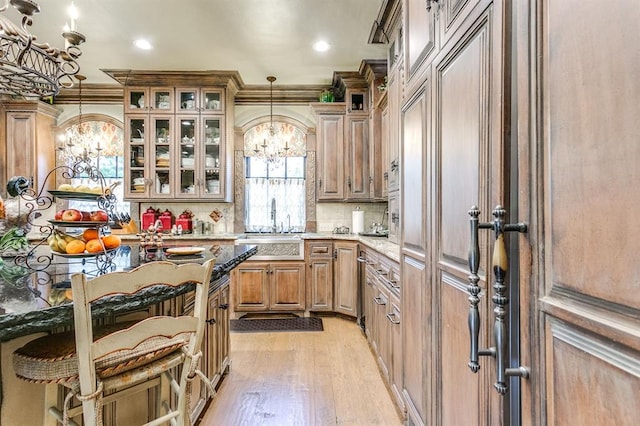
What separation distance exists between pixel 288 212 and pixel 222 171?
106 centimetres

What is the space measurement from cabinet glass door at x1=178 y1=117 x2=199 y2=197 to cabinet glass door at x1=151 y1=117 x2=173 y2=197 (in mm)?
140

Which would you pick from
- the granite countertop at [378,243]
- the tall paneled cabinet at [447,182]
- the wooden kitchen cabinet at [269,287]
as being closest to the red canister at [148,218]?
the wooden kitchen cabinet at [269,287]

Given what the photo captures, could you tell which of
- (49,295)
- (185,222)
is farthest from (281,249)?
(49,295)

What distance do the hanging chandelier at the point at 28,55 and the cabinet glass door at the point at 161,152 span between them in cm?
202

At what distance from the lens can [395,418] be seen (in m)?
2.02

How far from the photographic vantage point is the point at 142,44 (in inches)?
140

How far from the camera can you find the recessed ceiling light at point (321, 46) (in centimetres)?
348

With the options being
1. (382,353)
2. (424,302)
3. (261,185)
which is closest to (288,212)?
(261,185)

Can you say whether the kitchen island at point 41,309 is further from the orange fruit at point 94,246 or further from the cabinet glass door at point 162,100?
the cabinet glass door at point 162,100

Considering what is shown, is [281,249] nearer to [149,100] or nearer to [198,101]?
[198,101]

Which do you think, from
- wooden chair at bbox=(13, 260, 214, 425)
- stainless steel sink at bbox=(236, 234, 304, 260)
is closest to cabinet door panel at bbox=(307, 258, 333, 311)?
stainless steel sink at bbox=(236, 234, 304, 260)

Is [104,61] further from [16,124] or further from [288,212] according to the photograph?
→ [288,212]

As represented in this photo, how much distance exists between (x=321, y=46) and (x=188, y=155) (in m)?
2.20

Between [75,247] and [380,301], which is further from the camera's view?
[380,301]
